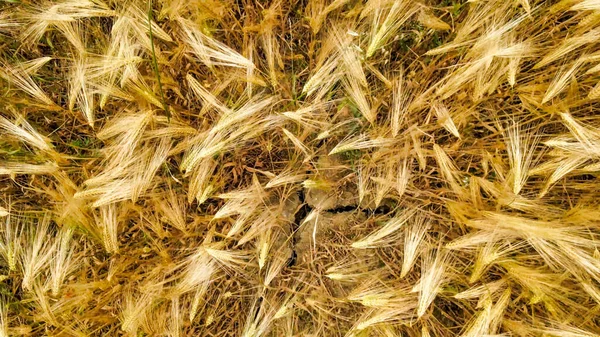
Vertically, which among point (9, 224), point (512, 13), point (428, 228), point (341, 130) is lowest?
point (428, 228)

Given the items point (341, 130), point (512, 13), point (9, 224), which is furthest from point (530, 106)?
point (9, 224)

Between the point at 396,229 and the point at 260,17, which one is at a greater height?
the point at 260,17

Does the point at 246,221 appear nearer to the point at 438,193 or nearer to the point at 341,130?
the point at 341,130

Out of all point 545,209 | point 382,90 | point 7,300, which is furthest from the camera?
point 7,300

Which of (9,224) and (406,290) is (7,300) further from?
(406,290)

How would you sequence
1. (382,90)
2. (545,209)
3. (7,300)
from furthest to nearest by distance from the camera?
(7,300) < (382,90) < (545,209)

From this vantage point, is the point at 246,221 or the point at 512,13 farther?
the point at 246,221

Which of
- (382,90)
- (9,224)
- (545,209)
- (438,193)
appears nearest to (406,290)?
A: (438,193)
